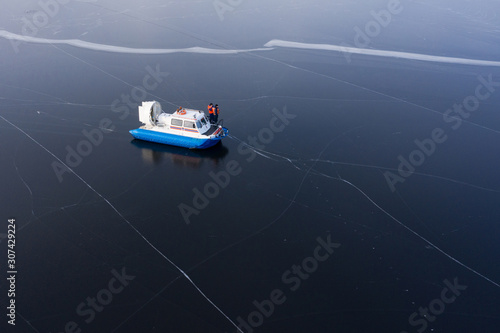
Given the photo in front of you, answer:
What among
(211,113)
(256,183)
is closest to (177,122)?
(211,113)

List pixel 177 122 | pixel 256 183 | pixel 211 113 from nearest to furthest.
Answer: pixel 256 183, pixel 177 122, pixel 211 113

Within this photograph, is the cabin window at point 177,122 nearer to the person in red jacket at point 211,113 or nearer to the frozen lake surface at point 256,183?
the frozen lake surface at point 256,183

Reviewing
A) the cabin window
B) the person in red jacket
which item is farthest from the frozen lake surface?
the cabin window

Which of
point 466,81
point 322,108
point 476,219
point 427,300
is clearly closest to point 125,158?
point 322,108

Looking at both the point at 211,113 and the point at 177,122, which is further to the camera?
the point at 211,113

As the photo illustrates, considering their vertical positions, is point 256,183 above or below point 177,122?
below

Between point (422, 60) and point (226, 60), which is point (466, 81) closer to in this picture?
point (422, 60)

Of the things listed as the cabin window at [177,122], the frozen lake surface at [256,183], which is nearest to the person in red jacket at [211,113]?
the frozen lake surface at [256,183]

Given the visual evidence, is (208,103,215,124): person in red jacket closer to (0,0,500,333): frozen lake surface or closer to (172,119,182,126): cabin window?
(0,0,500,333): frozen lake surface

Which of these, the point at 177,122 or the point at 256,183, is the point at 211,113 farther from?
the point at 256,183

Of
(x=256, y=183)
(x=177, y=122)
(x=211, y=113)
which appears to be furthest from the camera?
(x=211, y=113)
